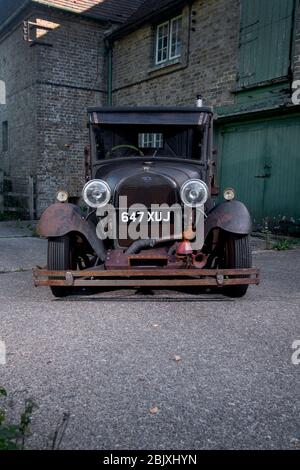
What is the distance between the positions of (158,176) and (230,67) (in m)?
6.41

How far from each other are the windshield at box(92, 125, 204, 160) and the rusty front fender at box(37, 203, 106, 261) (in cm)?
106

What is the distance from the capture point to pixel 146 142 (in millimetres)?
4785

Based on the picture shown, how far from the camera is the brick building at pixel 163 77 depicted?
8344 mm

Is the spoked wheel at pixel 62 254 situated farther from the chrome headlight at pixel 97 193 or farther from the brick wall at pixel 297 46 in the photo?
the brick wall at pixel 297 46

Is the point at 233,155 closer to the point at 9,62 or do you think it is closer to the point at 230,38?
the point at 230,38

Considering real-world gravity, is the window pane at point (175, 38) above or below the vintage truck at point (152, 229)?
above

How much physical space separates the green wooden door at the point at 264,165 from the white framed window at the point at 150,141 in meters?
4.28

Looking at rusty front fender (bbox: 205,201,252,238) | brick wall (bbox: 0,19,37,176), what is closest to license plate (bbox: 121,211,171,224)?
rusty front fender (bbox: 205,201,252,238)

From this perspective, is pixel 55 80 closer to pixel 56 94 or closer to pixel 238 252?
pixel 56 94

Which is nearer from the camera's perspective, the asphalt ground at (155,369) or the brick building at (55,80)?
the asphalt ground at (155,369)

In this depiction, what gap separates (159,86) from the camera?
38.2ft

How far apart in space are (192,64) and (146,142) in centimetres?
668
